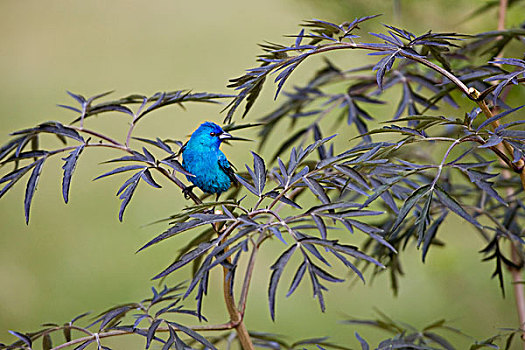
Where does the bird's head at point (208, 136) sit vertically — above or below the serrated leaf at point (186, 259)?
above

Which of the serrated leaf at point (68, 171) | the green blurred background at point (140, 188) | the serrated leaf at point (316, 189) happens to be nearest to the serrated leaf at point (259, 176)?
the serrated leaf at point (316, 189)

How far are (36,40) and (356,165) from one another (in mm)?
3156

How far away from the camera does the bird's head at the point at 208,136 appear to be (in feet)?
2.36

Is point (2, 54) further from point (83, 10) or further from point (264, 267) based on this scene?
point (264, 267)

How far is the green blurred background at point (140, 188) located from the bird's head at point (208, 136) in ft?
2.95

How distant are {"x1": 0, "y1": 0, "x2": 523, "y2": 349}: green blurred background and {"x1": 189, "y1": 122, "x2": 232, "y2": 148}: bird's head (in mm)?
901

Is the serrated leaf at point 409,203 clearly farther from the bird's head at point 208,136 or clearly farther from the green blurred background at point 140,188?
the green blurred background at point 140,188

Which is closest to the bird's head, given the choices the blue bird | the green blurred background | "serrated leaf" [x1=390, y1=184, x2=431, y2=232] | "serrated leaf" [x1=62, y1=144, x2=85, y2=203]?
the blue bird

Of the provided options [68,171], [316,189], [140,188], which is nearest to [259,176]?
[316,189]

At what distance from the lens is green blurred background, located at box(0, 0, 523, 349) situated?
208 centimetres

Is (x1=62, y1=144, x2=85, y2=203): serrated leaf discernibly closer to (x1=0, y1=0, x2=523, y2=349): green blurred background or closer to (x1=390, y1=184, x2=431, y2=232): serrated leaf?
(x1=390, y1=184, x2=431, y2=232): serrated leaf

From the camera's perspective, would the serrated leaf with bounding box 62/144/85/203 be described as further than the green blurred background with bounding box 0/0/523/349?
No

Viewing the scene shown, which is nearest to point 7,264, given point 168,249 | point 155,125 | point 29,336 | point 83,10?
point 168,249

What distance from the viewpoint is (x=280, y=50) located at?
69cm
